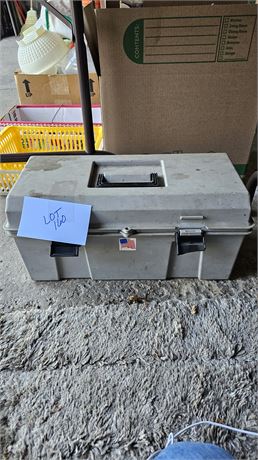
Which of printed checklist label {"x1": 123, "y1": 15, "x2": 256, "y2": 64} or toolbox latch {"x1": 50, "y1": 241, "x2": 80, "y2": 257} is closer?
toolbox latch {"x1": 50, "y1": 241, "x2": 80, "y2": 257}

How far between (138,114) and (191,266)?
1.73ft

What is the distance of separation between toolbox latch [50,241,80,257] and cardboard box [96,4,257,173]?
505 millimetres

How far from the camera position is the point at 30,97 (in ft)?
4.72

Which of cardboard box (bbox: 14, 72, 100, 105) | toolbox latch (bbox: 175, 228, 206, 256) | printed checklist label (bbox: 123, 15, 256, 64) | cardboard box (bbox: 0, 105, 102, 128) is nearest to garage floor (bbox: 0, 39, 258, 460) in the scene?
toolbox latch (bbox: 175, 228, 206, 256)

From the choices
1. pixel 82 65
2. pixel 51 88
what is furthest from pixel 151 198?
pixel 51 88

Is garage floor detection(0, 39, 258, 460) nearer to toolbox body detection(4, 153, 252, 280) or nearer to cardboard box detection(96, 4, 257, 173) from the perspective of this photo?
toolbox body detection(4, 153, 252, 280)

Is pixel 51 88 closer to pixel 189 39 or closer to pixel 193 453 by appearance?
pixel 189 39

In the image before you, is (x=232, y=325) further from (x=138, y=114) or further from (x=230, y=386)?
(x=138, y=114)

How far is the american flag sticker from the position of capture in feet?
2.36

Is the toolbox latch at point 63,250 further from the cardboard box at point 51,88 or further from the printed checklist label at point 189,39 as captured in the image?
the cardboard box at point 51,88

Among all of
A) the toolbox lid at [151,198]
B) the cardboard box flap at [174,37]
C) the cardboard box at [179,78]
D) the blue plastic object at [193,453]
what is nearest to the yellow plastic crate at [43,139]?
the cardboard box at [179,78]

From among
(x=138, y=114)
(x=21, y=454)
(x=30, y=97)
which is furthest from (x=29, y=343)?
(x=30, y=97)

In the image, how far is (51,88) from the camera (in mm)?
1410

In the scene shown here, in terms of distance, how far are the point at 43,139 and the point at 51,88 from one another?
1.17ft
